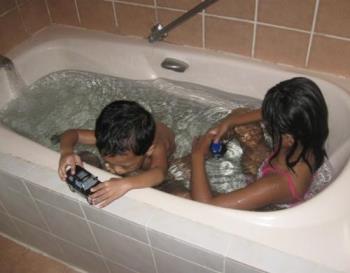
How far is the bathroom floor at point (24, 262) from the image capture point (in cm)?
146

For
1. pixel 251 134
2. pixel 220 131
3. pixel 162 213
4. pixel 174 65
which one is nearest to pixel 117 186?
pixel 162 213

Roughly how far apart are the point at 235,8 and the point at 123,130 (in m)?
0.63

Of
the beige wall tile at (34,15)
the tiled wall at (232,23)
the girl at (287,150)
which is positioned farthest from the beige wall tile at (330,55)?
the beige wall tile at (34,15)

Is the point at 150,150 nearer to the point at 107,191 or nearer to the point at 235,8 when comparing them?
the point at 107,191

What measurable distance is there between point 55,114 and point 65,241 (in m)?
0.56

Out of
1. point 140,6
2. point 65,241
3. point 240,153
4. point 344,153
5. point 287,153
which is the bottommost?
point 65,241

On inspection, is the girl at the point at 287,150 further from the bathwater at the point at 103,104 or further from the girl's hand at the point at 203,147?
the bathwater at the point at 103,104

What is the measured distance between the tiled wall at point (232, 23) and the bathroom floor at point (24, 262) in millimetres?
784

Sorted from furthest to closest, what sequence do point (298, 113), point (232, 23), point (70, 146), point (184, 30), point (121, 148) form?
point (184, 30), point (232, 23), point (70, 146), point (121, 148), point (298, 113)

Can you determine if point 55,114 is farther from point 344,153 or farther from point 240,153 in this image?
point 344,153

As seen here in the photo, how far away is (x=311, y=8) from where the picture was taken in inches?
49.0

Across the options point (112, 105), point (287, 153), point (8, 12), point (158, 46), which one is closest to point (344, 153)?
point (287, 153)

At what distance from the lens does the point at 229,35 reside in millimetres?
1452

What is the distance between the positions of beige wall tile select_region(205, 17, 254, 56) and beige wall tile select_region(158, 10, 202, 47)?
3 centimetres
